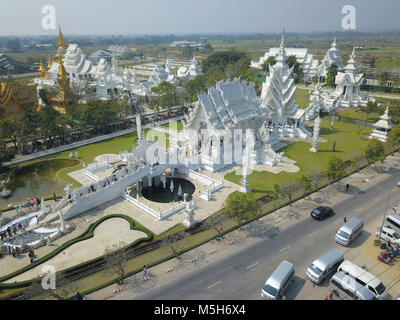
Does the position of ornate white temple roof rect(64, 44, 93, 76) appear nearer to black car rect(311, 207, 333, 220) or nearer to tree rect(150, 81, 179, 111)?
tree rect(150, 81, 179, 111)

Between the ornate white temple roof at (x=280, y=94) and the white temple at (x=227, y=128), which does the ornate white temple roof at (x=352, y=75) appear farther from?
the white temple at (x=227, y=128)

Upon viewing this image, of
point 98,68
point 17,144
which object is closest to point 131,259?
point 17,144

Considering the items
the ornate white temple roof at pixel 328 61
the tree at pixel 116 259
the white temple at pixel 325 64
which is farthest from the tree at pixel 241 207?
the ornate white temple roof at pixel 328 61

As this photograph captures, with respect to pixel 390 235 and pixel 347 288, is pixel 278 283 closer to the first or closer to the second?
pixel 347 288

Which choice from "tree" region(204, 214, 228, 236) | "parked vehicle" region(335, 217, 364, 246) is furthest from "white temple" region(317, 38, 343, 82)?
"tree" region(204, 214, 228, 236)

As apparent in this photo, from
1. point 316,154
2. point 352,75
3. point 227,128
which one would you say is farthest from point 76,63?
point 352,75

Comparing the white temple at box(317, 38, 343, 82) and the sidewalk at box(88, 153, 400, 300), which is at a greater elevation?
the white temple at box(317, 38, 343, 82)

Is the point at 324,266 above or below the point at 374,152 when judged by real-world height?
below
